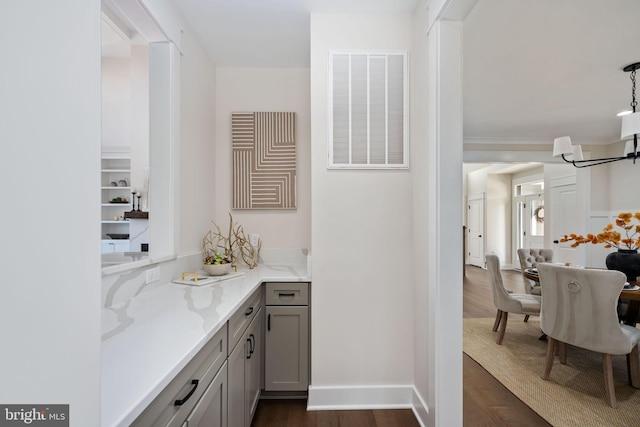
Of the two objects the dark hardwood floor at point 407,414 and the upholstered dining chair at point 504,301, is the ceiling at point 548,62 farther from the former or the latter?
the dark hardwood floor at point 407,414

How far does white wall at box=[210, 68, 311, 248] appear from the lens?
305 cm

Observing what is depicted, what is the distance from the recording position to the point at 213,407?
1.29 meters

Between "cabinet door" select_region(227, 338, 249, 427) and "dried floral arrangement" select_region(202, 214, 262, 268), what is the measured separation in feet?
3.51

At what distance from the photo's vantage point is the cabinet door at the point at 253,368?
6.21ft

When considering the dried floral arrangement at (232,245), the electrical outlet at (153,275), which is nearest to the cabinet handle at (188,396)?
the electrical outlet at (153,275)

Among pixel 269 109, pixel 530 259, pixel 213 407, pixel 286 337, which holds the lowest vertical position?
pixel 286 337

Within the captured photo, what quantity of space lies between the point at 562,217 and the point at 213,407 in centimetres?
769

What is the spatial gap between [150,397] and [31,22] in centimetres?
79

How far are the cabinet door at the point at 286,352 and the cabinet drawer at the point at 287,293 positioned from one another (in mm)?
42

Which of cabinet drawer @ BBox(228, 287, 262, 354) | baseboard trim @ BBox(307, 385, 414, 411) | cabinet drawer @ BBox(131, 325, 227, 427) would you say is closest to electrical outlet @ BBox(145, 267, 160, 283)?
cabinet drawer @ BBox(228, 287, 262, 354)

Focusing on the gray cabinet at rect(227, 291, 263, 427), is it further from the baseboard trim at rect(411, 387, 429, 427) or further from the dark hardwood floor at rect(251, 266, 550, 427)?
the baseboard trim at rect(411, 387, 429, 427)

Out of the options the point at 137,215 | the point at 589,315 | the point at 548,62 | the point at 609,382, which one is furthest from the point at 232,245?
the point at 548,62

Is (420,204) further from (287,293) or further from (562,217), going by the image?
(562,217)

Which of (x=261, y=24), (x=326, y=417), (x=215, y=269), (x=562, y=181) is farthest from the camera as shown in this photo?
(x=562, y=181)
